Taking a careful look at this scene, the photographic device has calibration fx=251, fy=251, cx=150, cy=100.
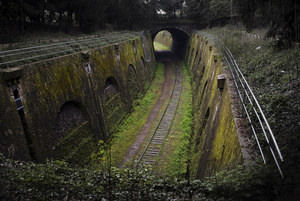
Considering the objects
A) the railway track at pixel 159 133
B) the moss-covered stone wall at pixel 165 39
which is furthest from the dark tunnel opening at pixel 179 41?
the railway track at pixel 159 133

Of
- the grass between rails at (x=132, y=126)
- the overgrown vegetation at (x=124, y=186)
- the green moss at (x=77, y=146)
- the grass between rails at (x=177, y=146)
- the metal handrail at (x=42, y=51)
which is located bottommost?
the grass between rails at (x=177, y=146)

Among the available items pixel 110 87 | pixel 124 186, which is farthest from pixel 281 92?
pixel 110 87

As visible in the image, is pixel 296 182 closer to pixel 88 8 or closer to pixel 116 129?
pixel 116 129

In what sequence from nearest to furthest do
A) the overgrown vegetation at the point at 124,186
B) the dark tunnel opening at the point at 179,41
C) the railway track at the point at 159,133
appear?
the overgrown vegetation at the point at 124,186, the railway track at the point at 159,133, the dark tunnel opening at the point at 179,41

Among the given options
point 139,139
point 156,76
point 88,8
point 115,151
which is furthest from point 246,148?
point 156,76

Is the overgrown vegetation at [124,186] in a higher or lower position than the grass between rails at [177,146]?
higher

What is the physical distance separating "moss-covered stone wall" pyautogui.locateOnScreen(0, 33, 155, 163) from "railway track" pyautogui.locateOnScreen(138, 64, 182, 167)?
2.44 meters

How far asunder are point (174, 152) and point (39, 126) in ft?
24.3

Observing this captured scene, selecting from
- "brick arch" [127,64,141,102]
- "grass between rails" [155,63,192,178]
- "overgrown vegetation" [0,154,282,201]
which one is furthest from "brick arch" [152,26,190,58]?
"overgrown vegetation" [0,154,282,201]

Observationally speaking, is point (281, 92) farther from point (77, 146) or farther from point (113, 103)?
point (113, 103)

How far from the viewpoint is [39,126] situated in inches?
355

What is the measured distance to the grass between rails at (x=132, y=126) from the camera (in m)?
13.8

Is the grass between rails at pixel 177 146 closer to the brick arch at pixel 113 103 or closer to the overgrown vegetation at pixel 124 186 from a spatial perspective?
the overgrown vegetation at pixel 124 186

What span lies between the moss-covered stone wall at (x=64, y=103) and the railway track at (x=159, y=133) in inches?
96.1
